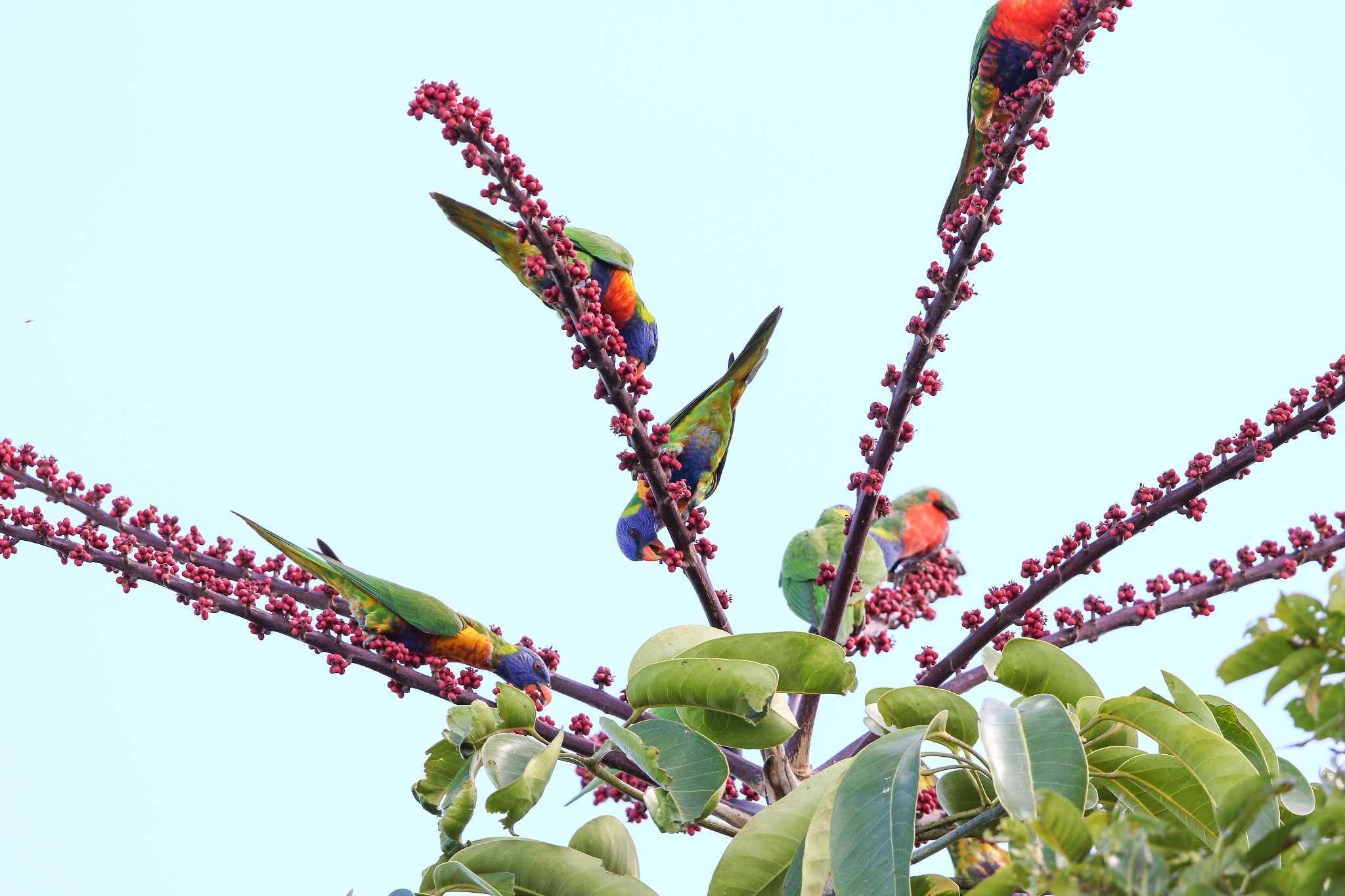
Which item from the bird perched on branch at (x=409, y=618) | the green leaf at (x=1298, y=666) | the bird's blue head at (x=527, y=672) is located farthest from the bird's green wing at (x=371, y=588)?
the green leaf at (x=1298, y=666)

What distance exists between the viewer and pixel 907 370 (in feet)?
8.04

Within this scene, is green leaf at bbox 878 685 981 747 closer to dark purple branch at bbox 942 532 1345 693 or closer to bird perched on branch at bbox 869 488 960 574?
dark purple branch at bbox 942 532 1345 693

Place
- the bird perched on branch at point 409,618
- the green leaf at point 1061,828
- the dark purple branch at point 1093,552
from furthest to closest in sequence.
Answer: the bird perched on branch at point 409,618 → the dark purple branch at point 1093,552 → the green leaf at point 1061,828

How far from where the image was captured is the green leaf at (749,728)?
205cm

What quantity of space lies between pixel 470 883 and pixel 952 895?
0.80 meters

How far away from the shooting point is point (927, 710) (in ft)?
6.23

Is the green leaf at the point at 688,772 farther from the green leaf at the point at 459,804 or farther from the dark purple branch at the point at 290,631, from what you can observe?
the dark purple branch at the point at 290,631

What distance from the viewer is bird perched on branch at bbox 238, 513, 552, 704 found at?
3.08 metres

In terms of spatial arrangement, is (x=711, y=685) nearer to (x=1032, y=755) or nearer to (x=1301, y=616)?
(x=1032, y=755)

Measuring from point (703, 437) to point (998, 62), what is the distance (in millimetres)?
1379

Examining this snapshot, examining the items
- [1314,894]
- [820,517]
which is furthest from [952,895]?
[820,517]

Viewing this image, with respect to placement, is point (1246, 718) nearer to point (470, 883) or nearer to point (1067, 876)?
point (1067, 876)

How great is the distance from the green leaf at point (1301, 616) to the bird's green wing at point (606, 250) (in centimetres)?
279

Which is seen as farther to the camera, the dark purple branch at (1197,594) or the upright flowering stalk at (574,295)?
the dark purple branch at (1197,594)
